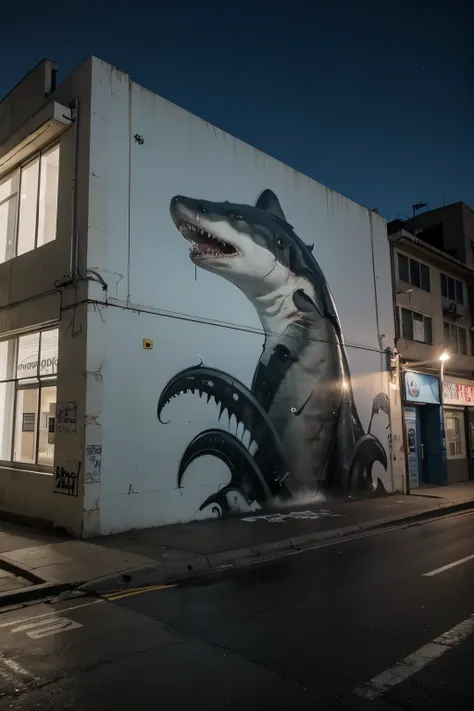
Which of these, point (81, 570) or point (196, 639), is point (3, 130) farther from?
point (196, 639)

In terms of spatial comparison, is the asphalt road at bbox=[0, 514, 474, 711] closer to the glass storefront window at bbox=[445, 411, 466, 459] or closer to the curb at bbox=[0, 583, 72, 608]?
the curb at bbox=[0, 583, 72, 608]

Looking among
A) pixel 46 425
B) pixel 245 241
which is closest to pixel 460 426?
pixel 245 241

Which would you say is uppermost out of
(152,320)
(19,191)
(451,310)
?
(19,191)

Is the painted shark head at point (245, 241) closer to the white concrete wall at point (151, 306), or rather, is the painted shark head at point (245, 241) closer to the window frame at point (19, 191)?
the white concrete wall at point (151, 306)

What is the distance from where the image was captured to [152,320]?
11.8 m

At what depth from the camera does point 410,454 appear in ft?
65.8

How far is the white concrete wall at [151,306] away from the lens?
10750 millimetres

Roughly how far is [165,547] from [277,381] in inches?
251

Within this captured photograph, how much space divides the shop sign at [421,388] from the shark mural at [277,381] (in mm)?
3096

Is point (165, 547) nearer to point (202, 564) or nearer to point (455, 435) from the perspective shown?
point (202, 564)

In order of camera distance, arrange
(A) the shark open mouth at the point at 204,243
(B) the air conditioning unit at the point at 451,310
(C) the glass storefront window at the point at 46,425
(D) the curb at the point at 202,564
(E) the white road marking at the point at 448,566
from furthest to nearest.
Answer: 1. (B) the air conditioning unit at the point at 451,310
2. (A) the shark open mouth at the point at 204,243
3. (C) the glass storefront window at the point at 46,425
4. (E) the white road marking at the point at 448,566
5. (D) the curb at the point at 202,564

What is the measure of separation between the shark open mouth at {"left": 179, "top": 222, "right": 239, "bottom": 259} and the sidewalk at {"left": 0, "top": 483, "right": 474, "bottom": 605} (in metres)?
6.24

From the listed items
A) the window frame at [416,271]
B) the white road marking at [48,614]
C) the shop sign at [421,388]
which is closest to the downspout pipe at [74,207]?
the white road marking at [48,614]

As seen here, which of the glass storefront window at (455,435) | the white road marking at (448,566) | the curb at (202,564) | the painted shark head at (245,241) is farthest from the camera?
the glass storefront window at (455,435)
